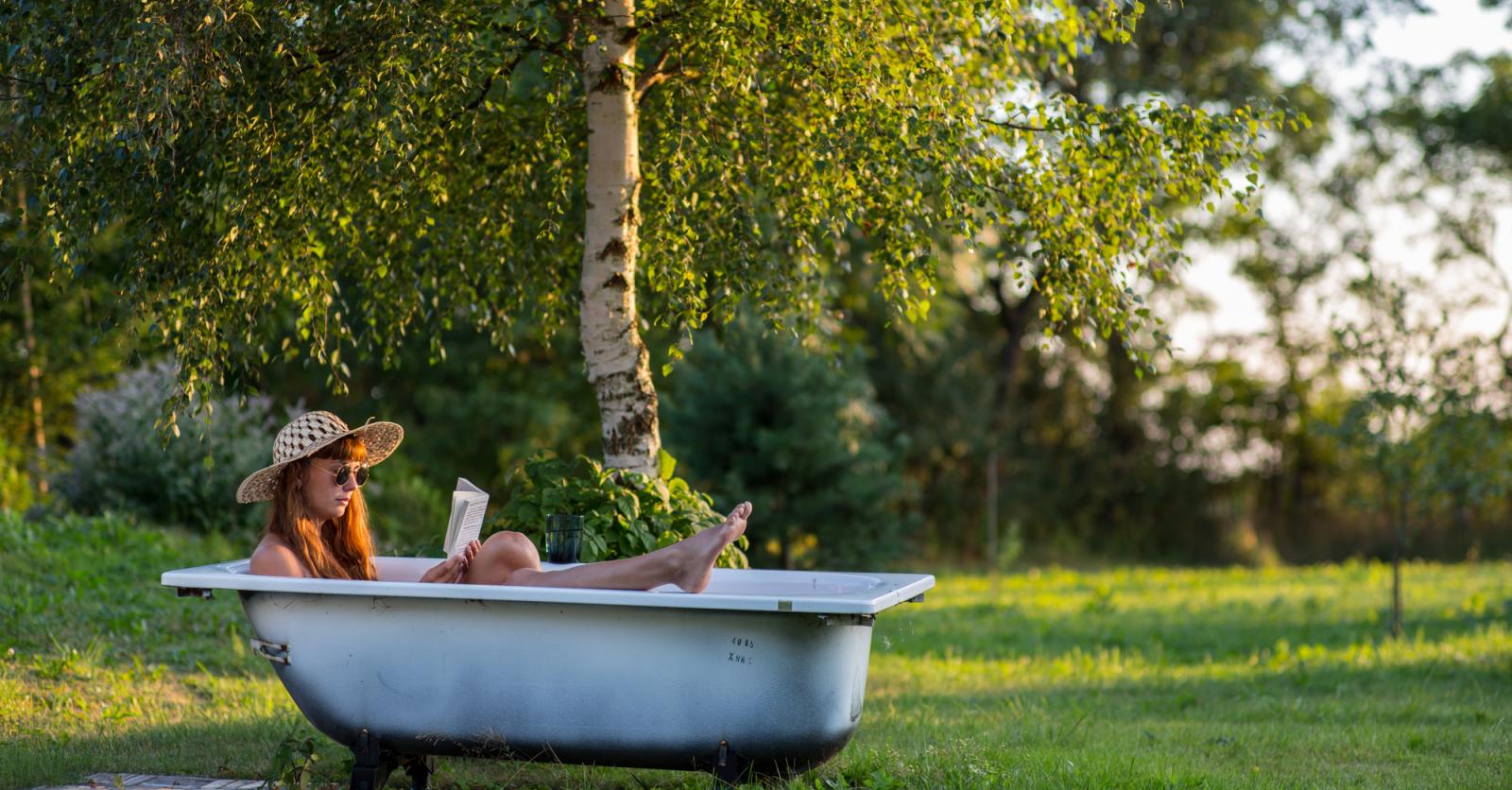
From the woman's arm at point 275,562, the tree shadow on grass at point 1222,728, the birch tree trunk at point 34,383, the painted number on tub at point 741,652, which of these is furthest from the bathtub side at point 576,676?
the birch tree trunk at point 34,383

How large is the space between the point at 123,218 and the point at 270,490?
1.19 m

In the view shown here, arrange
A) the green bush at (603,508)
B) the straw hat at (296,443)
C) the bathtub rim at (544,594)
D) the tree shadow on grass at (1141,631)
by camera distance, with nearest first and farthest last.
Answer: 1. the bathtub rim at (544,594)
2. the straw hat at (296,443)
3. the green bush at (603,508)
4. the tree shadow on grass at (1141,631)

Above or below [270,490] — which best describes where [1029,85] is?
above

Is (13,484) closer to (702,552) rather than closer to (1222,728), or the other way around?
(702,552)

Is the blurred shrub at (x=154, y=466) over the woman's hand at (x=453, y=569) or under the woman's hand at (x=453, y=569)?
over

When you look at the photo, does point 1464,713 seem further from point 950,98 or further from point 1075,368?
point 1075,368

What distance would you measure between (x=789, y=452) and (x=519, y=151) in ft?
17.1

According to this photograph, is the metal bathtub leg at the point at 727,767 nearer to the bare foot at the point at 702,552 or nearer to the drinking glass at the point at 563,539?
the bare foot at the point at 702,552

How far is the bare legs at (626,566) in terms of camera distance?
378 centimetres

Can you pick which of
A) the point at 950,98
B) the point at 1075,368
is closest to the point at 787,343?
the point at 950,98

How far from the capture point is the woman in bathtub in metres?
3.81

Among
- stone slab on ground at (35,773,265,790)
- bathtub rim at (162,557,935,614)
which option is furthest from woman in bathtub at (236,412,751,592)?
stone slab on ground at (35,773,265,790)

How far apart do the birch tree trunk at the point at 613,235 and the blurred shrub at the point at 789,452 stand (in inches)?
211

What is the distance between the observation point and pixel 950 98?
5000 mm
